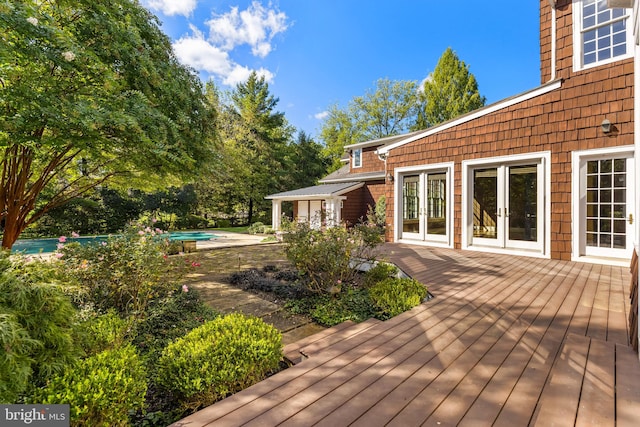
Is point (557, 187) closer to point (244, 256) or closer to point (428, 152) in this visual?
point (428, 152)

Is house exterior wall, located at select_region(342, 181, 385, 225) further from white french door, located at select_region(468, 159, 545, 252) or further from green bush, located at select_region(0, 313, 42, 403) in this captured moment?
green bush, located at select_region(0, 313, 42, 403)

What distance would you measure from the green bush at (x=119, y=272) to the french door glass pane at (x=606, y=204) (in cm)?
813

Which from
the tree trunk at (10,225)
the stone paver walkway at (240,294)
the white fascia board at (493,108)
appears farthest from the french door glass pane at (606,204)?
the tree trunk at (10,225)

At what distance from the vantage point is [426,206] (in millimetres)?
8672

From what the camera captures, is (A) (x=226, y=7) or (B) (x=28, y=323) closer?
(B) (x=28, y=323)

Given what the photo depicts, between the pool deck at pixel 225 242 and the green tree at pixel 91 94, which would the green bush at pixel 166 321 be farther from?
the pool deck at pixel 225 242

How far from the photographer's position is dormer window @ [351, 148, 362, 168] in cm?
1834

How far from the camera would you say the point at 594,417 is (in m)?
1.57

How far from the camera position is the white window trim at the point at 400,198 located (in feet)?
26.4

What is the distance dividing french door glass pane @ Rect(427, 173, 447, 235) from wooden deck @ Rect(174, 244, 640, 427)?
4.63 metres

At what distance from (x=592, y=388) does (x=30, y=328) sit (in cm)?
337

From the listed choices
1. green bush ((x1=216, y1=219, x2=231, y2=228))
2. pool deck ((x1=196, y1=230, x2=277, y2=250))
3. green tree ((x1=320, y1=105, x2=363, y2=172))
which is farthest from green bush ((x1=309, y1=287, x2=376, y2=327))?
green tree ((x1=320, y1=105, x2=363, y2=172))

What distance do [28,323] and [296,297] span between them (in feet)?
12.0

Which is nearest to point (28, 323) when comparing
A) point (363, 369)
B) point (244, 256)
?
point (363, 369)
